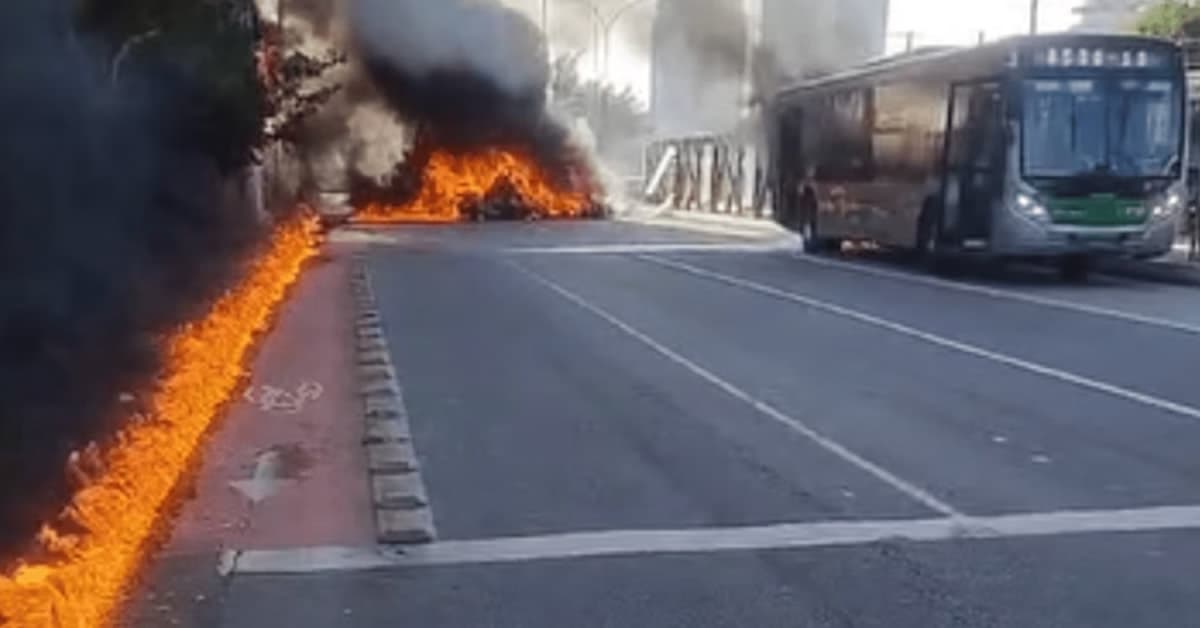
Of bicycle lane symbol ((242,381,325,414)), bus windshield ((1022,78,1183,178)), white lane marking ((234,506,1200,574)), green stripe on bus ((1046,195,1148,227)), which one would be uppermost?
bus windshield ((1022,78,1183,178))

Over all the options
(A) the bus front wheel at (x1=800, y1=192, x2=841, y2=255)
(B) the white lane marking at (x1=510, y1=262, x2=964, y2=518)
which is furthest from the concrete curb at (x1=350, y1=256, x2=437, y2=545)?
(A) the bus front wheel at (x1=800, y1=192, x2=841, y2=255)

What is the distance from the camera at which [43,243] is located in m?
11.5

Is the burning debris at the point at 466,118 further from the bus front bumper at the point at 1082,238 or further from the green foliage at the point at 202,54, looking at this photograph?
the bus front bumper at the point at 1082,238

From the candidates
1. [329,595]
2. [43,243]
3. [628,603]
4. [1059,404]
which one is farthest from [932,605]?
[43,243]

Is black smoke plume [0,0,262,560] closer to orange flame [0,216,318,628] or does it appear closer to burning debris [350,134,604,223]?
orange flame [0,216,318,628]

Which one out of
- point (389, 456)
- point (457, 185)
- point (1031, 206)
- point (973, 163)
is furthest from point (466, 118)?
point (389, 456)

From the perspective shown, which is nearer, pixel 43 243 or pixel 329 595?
pixel 329 595

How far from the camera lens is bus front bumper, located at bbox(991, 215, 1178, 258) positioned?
22109mm

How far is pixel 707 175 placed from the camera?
55844 millimetres

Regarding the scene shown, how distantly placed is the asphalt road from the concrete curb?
13 cm

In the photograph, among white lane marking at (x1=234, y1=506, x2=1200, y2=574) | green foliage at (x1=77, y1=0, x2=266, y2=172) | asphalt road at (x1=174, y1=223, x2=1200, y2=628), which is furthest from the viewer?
green foliage at (x1=77, y1=0, x2=266, y2=172)

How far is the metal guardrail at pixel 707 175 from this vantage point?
50.2m

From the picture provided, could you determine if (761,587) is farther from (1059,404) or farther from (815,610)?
(1059,404)

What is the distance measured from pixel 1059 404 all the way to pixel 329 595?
5964mm
